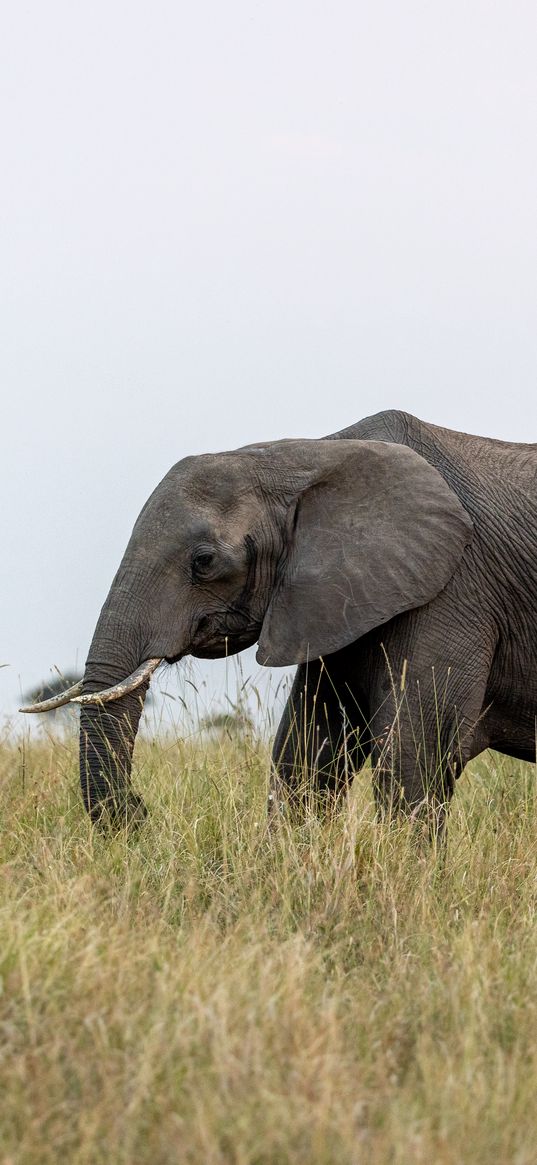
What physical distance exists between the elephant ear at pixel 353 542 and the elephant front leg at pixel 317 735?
1.33ft

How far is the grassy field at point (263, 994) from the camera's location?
3.06 meters

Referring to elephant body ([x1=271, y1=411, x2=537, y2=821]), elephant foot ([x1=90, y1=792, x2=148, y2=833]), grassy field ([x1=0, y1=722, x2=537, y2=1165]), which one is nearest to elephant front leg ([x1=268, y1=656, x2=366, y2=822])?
elephant body ([x1=271, y1=411, x2=537, y2=821])

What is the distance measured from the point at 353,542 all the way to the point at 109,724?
1.36 m

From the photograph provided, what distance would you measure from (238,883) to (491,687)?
71.2 inches

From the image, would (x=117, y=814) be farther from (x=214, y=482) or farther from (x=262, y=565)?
(x=214, y=482)

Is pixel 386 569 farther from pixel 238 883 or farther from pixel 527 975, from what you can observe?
pixel 527 975

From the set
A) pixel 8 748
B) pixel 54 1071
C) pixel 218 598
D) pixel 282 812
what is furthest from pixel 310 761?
pixel 54 1071

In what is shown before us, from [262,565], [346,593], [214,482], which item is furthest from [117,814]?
[214,482]

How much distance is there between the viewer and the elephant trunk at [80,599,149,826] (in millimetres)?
6023

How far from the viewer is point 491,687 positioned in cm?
662

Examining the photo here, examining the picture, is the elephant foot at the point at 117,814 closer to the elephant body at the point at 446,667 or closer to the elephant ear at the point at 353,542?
the elephant body at the point at 446,667

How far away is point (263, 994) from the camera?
12.0 ft

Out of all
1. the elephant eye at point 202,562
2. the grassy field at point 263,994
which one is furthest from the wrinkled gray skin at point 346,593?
the grassy field at point 263,994

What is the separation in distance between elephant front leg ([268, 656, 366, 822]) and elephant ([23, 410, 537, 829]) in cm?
8
